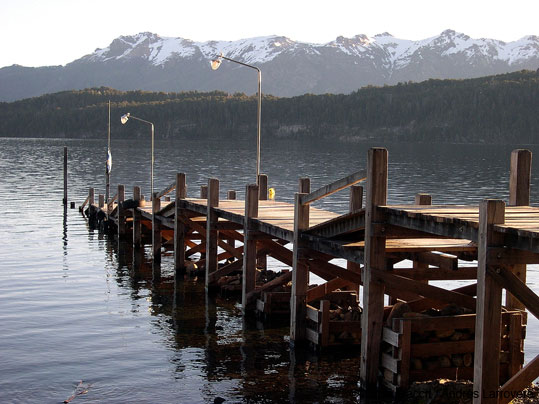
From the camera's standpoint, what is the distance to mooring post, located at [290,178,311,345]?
50.4ft

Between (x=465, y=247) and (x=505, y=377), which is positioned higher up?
(x=465, y=247)

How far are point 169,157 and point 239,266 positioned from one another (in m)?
113

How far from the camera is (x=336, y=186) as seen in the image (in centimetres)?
1352

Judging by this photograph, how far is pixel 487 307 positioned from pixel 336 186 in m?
4.38

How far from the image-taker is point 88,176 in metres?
88.8

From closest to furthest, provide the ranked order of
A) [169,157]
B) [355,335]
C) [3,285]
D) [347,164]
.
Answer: [355,335] → [3,285] → [347,164] → [169,157]

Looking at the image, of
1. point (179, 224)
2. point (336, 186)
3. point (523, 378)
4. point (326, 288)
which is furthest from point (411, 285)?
point (179, 224)

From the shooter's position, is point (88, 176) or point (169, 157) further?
point (169, 157)

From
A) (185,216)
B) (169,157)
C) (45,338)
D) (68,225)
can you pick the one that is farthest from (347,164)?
(45,338)

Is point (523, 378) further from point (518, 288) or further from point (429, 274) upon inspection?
point (429, 274)

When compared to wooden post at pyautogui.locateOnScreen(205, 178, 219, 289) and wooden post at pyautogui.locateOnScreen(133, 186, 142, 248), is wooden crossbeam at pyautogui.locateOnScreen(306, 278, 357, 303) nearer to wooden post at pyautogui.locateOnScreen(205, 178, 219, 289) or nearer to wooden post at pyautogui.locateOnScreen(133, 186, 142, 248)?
wooden post at pyautogui.locateOnScreen(205, 178, 219, 289)

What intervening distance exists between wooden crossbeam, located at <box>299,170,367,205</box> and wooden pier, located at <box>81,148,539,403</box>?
0.09 feet

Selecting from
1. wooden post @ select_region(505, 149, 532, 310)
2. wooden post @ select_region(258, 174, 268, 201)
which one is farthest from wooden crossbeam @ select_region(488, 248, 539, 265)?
wooden post @ select_region(258, 174, 268, 201)

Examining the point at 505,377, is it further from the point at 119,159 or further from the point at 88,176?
the point at 119,159
